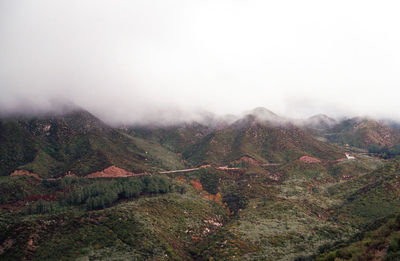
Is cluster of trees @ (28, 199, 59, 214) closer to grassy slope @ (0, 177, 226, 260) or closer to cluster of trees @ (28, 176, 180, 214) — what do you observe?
cluster of trees @ (28, 176, 180, 214)

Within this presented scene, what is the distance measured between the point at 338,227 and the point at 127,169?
149 meters

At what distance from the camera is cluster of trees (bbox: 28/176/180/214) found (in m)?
123

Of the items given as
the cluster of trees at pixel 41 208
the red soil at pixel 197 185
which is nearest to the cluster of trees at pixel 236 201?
the red soil at pixel 197 185

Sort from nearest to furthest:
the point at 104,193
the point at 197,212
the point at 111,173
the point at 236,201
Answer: the point at 197,212
the point at 104,193
the point at 236,201
the point at 111,173

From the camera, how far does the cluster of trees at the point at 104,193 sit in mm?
123312

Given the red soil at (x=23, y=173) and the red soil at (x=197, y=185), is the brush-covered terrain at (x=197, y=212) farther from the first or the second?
the red soil at (x=197, y=185)

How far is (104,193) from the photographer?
438 feet

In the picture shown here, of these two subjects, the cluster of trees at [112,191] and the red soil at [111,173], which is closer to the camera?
the cluster of trees at [112,191]

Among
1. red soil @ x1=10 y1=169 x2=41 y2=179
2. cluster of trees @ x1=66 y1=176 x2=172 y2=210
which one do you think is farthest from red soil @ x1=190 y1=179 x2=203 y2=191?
red soil @ x1=10 y1=169 x2=41 y2=179

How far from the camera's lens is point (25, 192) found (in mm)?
141000

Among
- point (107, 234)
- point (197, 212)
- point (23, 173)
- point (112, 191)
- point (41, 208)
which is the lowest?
point (41, 208)

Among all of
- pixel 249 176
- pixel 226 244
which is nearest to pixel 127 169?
pixel 249 176

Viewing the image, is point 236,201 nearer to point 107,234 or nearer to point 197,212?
point 197,212

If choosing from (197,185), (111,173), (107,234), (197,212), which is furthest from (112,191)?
(197,185)
